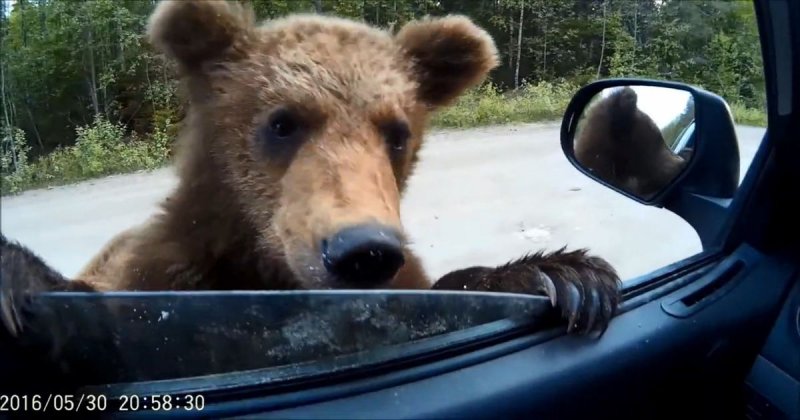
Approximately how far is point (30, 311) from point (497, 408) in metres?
1.08

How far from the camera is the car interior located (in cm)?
162

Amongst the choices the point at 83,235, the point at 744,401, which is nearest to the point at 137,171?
the point at 83,235

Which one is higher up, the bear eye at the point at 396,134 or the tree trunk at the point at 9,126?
the tree trunk at the point at 9,126

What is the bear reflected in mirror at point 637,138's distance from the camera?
2656 millimetres

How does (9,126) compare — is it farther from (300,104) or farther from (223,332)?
(300,104)

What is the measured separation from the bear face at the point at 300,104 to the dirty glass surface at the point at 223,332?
32 centimetres

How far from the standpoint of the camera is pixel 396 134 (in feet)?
7.92

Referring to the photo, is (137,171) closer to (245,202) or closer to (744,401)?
Answer: (245,202)

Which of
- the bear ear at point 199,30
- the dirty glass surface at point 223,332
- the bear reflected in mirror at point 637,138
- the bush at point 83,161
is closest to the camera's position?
the dirty glass surface at point 223,332

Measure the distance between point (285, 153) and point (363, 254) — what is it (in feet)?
1.81

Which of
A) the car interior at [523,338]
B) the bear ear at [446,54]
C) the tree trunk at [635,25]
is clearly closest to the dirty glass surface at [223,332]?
the car interior at [523,338]

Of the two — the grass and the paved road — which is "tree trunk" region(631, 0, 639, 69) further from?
the paved road

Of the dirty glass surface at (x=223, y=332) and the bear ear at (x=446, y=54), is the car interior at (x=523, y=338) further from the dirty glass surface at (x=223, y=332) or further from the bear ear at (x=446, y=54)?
the bear ear at (x=446, y=54)

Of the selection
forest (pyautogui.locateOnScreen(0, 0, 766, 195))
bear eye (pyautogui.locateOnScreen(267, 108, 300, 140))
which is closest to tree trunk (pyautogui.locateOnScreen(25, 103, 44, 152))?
forest (pyautogui.locateOnScreen(0, 0, 766, 195))
